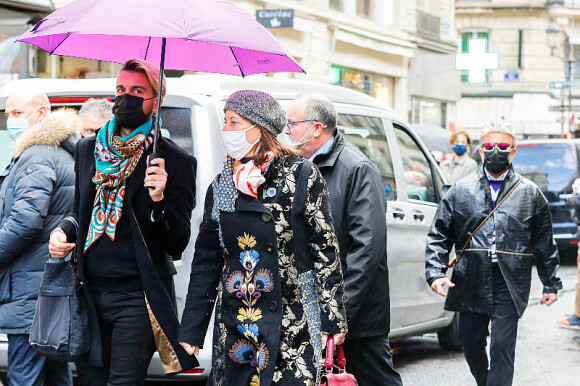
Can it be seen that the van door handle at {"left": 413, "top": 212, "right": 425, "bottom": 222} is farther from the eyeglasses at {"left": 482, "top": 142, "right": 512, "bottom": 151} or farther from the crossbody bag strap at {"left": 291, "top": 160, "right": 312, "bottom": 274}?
the crossbody bag strap at {"left": 291, "top": 160, "right": 312, "bottom": 274}

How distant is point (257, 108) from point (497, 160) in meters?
2.42

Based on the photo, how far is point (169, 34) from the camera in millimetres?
4195

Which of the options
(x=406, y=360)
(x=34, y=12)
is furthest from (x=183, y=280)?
(x=34, y=12)

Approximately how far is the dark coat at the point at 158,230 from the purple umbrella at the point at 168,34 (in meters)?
0.21

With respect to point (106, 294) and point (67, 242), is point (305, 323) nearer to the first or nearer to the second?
point (106, 294)

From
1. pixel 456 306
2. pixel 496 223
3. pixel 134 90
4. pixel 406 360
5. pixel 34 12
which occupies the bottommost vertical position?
pixel 406 360

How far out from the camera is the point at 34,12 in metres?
15.9

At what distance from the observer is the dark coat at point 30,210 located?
514 cm

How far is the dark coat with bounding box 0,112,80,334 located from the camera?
514cm

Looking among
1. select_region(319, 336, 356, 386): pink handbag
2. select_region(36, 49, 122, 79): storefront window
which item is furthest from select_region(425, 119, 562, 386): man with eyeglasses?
select_region(36, 49, 122, 79): storefront window

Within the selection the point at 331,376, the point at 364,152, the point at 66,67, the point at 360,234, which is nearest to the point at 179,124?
the point at 360,234

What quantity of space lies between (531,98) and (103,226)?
3976 cm

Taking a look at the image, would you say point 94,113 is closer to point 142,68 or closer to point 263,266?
point 142,68

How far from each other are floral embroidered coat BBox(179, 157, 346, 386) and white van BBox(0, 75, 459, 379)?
1.43 m
